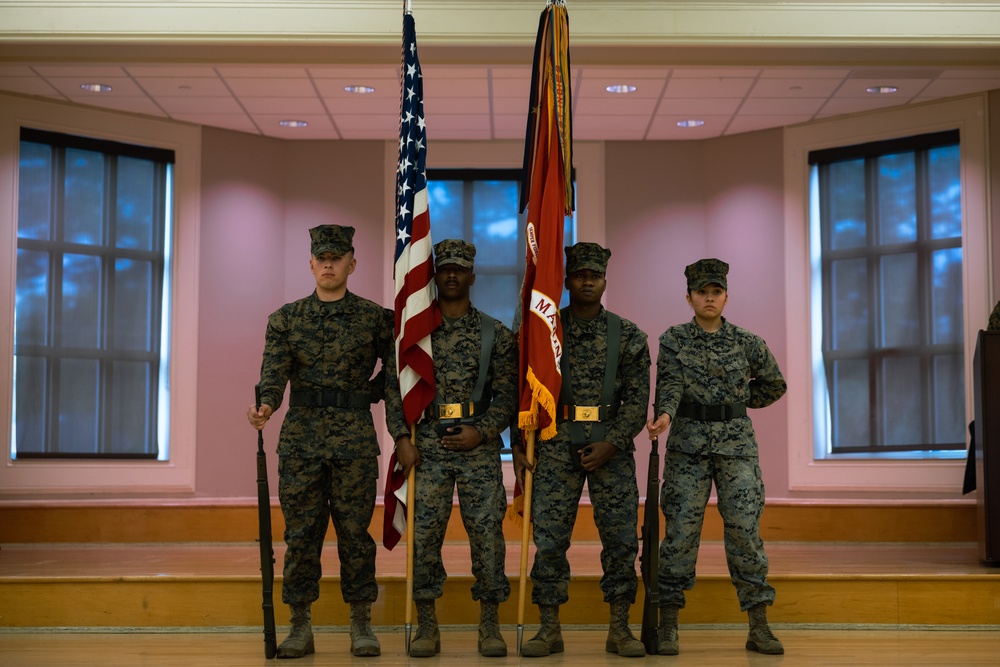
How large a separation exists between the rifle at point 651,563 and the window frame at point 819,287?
3843mm

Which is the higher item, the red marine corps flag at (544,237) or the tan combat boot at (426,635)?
the red marine corps flag at (544,237)

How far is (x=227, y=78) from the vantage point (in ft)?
24.0

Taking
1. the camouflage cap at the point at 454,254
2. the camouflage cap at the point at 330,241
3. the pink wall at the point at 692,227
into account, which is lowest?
the camouflage cap at the point at 454,254

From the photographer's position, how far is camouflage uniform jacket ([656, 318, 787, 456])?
4.82 meters

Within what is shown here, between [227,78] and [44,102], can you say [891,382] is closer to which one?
[227,78]

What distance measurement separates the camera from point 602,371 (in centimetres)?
481

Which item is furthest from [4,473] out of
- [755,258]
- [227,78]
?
[755,258]

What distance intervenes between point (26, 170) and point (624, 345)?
5087 mm

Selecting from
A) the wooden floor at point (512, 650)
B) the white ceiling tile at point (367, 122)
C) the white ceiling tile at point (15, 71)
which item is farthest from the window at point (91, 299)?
the wooden floor at point (512, 650)

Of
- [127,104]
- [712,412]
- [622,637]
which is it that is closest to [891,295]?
[712,412]

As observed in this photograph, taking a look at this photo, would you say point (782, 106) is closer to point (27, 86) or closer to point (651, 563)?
point (651, 563)

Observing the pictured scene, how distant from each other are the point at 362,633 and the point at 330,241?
5.42ft

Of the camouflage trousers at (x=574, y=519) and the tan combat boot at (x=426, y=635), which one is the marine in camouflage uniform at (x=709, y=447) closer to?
the camouflage trousers at (x=574, y=519)

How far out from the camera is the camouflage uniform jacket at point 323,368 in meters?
4.70
